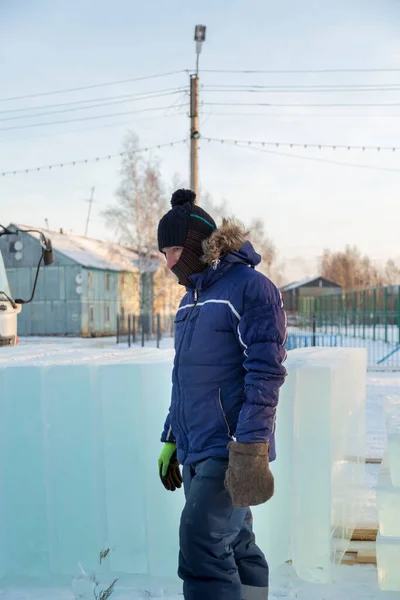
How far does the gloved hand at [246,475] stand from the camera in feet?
6.81

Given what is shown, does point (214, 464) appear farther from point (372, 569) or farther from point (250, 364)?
point (372, 569)

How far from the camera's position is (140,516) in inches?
126

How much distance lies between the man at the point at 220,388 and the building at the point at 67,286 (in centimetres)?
2903

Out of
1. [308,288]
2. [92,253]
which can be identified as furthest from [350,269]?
[92,253]

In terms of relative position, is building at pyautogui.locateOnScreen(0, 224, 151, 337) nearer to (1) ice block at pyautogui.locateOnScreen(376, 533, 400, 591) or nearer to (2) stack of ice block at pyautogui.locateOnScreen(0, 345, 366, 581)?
(2) stack of ice block at pyautogui.locateOnScreen(0, 345, 366, 581)

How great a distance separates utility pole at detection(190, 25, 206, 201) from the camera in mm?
14617

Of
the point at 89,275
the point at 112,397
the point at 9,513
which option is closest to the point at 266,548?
the point at 112,397

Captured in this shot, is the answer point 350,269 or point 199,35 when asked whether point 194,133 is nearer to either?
point 199,35

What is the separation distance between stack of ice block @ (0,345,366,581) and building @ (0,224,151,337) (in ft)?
92.4

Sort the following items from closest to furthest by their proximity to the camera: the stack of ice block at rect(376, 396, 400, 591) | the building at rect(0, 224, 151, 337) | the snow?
the stack of ice block at rect(376, 396, 400, 591), the snow, the building at rect(0, 224, 151, 337)

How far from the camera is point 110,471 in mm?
3197

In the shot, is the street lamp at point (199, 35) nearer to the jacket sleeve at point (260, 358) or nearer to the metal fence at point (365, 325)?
the metal fence at point (365, 325)

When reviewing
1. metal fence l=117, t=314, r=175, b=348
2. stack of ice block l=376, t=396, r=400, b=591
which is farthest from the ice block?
metal fence l=117, t=314, r=175, b=348

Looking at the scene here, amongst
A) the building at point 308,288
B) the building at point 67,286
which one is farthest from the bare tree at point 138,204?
the building at point 308,288
